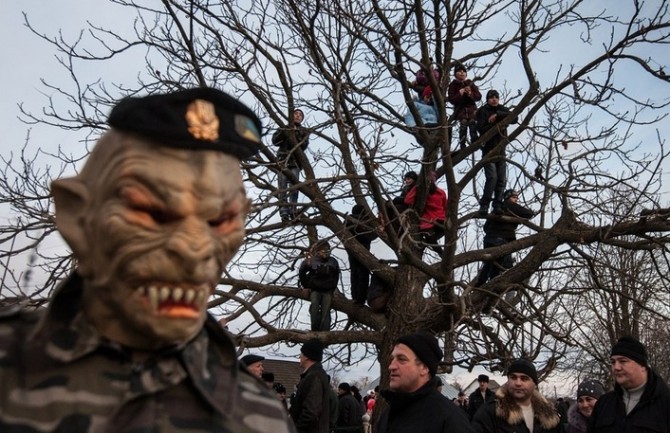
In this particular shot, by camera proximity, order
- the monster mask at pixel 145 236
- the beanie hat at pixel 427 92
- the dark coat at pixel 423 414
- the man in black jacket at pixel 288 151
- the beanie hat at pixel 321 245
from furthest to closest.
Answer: the beanie hat at pixel 427 92
the man in black jacket at pixel 288 151
the beanie hat at pixel 321 245
the dark coat at pixel 423 414
the monster mask at pixel 145 236

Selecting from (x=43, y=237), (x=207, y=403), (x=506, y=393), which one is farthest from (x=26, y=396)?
(x=43, y=237)

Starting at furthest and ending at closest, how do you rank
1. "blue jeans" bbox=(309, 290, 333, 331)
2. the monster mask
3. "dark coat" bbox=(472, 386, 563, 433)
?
"blue jeans" bbox=(309, 290, 333, 331)
"dark coat" bbox=(472, 386, 563, 433)
the monster mask

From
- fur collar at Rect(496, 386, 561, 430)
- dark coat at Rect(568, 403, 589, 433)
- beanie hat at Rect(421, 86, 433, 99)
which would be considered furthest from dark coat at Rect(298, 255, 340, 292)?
fur collar at Rect(496, 386, 561, 430)

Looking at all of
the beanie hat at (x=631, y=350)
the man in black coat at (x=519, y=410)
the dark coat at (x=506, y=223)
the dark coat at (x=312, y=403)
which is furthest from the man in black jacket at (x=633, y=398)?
the dark coat at (x=506, y=223)

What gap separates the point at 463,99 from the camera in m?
9.13

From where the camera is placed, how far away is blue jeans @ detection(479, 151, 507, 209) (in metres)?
9.27

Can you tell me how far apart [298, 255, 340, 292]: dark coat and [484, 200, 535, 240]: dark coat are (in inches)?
87.0

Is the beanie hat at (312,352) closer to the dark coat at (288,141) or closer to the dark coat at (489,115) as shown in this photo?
the dark coat at (288,141)

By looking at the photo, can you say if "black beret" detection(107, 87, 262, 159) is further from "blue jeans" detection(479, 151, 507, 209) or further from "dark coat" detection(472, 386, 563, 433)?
"blue jeans" detection(479, 151, 507, 209)

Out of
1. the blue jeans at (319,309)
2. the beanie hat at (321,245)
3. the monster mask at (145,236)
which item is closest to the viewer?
the monster mask at (145,236)

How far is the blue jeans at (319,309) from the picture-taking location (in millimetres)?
9539

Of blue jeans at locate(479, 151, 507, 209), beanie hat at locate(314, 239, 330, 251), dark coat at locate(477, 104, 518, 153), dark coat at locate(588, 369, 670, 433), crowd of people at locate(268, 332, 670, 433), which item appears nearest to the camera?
crowd of people at locate(268, 332, 670, 433)

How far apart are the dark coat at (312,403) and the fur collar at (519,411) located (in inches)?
72.0

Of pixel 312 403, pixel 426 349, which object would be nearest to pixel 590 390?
pixel 312 403
